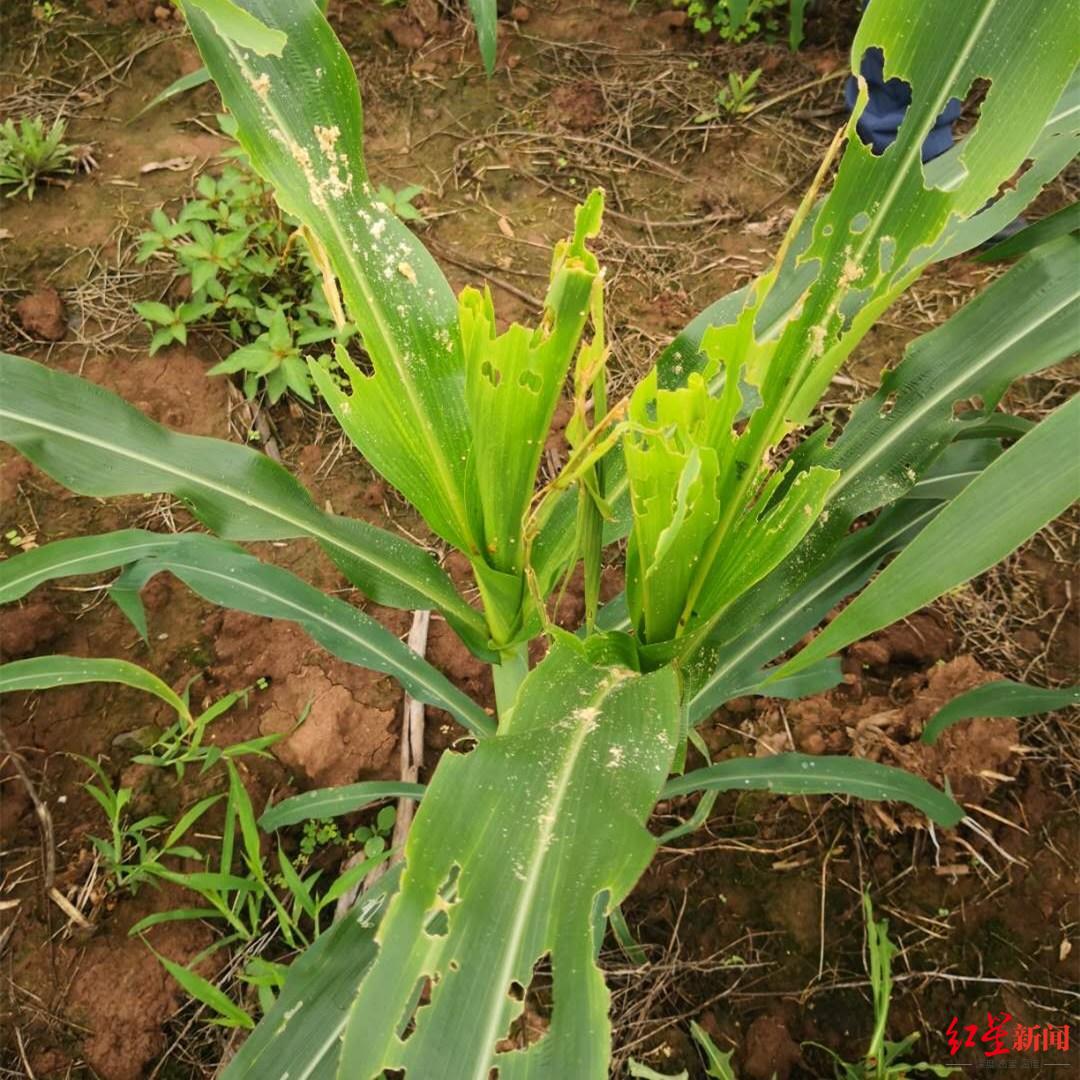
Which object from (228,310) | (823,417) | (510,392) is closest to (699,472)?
(510,392)

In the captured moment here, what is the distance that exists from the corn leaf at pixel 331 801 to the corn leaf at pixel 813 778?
353 millimetres

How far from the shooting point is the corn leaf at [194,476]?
888 millimetres

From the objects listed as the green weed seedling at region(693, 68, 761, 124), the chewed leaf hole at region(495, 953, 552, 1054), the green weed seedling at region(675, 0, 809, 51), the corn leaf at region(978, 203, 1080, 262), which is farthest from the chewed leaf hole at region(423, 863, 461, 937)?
the green weed seedling at region(675, 0, 809, 51)

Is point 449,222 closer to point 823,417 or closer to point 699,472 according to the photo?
point 823,417

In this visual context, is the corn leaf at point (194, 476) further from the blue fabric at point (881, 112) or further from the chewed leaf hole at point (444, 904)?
the blue fabric at point (881, 112)

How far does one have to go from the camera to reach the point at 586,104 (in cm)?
209

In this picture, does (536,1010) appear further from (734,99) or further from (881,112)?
(734,99)

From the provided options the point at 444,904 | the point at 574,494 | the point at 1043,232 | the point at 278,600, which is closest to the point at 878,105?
the point at 1043,232

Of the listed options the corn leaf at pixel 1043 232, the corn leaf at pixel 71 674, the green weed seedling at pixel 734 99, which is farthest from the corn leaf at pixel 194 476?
the green weed seedling at pixel 734 99

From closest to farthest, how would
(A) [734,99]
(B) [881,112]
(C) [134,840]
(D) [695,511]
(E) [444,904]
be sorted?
(E) [444,904] → (D) [695,511] → (C) [134,840] → (B) [881,112] → (A) [734,99]

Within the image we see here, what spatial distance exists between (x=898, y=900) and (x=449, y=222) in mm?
1639

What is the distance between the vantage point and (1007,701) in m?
1.00

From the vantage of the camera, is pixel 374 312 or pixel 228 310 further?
pixel 228 310

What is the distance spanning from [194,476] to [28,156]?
1.40 meters
